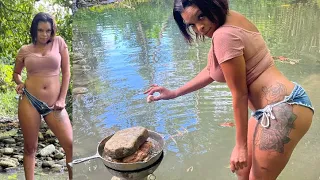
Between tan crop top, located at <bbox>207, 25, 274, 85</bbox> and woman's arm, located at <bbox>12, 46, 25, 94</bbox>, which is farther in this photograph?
woman's arm, located at <bbox>12, 46, 25, 94</bbox>

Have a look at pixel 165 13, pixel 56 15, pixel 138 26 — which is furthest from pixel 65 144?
pixel 165 13

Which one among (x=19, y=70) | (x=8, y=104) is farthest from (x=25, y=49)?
(x=8, y=104)

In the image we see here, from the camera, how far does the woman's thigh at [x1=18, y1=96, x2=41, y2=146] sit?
1.71 metres

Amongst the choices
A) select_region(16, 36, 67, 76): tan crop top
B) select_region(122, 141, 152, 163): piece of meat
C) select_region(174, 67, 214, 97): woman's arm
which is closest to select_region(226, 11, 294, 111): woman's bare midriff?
select_region(174, 67, 214, 97): woman's arm

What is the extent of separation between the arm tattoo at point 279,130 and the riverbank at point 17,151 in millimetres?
1088

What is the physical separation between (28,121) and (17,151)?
243 millimetres

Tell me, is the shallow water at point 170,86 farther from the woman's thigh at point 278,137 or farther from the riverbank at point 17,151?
the woman's thigh at point 278,137

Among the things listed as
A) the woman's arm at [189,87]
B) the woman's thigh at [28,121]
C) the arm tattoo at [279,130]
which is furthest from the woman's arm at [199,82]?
the woman's thigh at [28,121]

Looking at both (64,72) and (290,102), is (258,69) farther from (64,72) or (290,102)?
(64,72)

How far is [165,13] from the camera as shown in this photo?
5828 mm

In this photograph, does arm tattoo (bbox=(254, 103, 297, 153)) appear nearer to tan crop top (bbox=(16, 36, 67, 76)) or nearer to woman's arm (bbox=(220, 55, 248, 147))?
woman's arm (bbox=(220, 55, 248, 147))

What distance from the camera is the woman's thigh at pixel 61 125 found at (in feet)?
5.73

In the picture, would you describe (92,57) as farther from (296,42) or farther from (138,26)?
(296,42)

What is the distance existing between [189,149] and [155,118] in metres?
0.46
